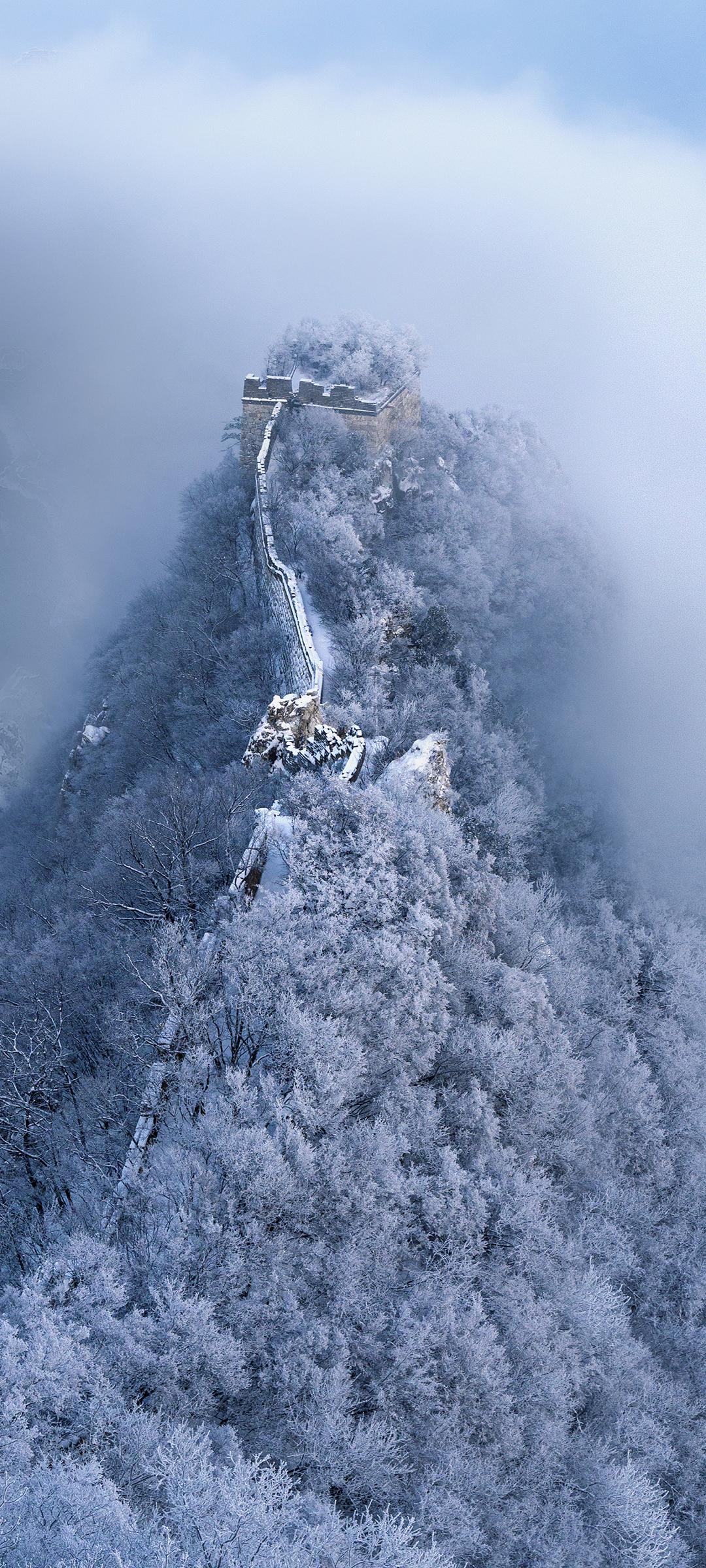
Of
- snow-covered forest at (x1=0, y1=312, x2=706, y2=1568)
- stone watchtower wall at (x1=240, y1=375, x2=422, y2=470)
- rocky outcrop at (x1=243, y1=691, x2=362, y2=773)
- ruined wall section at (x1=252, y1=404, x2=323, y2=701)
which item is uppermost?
stone watchtower wall at (x1=240, y1=375, x2=422, y2=470)

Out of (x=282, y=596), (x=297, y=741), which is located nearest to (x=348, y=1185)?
(x=297, y=741)

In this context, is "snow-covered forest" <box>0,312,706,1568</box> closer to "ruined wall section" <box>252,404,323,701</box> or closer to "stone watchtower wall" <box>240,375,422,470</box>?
"ruined wall section" <box>252,404,323,701</box>

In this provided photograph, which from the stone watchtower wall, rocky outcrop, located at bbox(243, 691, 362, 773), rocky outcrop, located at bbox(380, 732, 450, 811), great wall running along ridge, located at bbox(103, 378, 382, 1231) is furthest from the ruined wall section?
rocky outcrop, located at bbox(380, 732, 450, 811)

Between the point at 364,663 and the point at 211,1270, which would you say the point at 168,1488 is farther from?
the point at 364,663

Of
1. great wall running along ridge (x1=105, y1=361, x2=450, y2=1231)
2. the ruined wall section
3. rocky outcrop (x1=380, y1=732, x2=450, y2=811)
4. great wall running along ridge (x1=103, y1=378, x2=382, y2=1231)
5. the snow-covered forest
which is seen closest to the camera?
the snow-covered forest

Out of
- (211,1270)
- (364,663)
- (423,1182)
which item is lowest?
(211,1270)

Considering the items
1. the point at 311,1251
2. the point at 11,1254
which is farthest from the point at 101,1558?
the point at 11,1254
